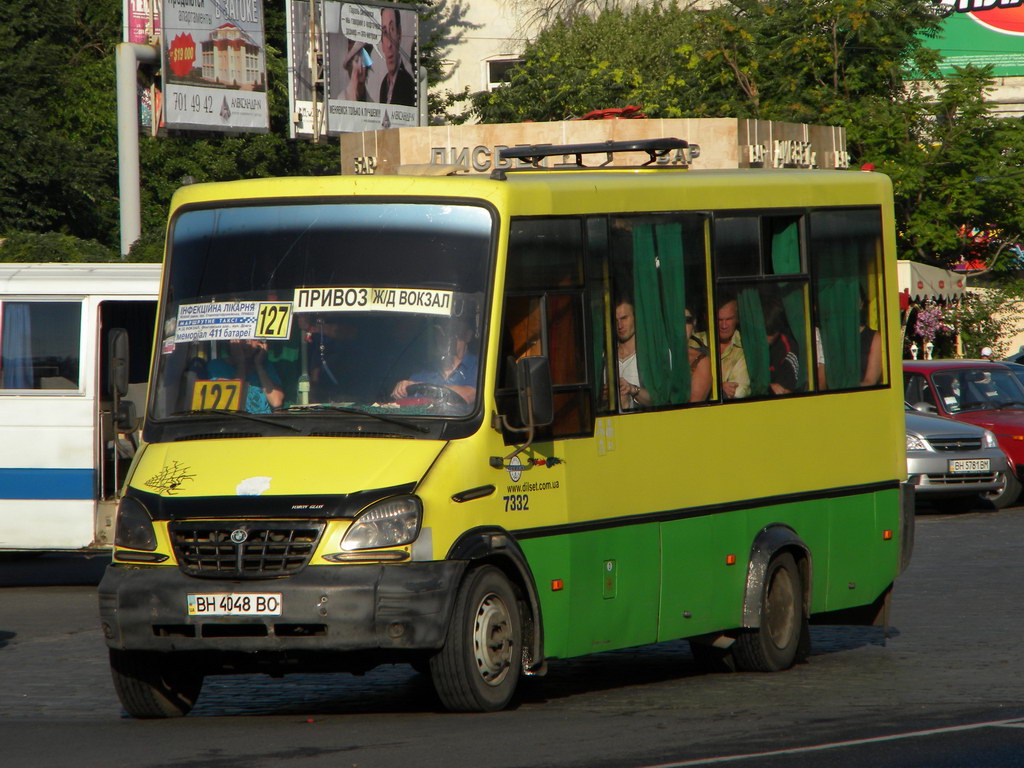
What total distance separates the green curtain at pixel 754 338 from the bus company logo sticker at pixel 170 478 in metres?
3.24

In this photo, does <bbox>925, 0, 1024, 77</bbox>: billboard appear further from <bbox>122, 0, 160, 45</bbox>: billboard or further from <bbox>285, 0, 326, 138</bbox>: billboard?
<bbox>122, 0, 160, 45</bbox>: billboard

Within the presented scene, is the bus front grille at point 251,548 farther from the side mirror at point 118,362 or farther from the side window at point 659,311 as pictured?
the side window at point 659,311

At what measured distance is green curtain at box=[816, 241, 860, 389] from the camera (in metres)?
10.9

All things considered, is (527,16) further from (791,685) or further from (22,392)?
(791,685)

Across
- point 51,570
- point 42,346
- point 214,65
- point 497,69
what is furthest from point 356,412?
point 497,69

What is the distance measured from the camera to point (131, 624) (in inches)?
327

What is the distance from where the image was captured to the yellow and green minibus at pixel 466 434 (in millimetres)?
8133

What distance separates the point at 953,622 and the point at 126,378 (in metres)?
5.82

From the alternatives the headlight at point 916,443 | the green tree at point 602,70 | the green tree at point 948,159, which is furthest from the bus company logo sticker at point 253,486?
the green tree at point 602,70

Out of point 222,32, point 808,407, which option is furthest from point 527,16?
point 808,407

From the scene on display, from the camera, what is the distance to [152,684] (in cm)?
880

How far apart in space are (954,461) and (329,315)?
1373cm

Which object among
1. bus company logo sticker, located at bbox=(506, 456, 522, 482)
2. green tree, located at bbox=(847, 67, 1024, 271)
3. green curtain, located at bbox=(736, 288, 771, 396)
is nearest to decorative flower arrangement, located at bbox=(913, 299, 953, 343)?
green tree, located at bbox=(847, 67, 1024, 271)

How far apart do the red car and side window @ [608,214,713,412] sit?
41.6 feet
